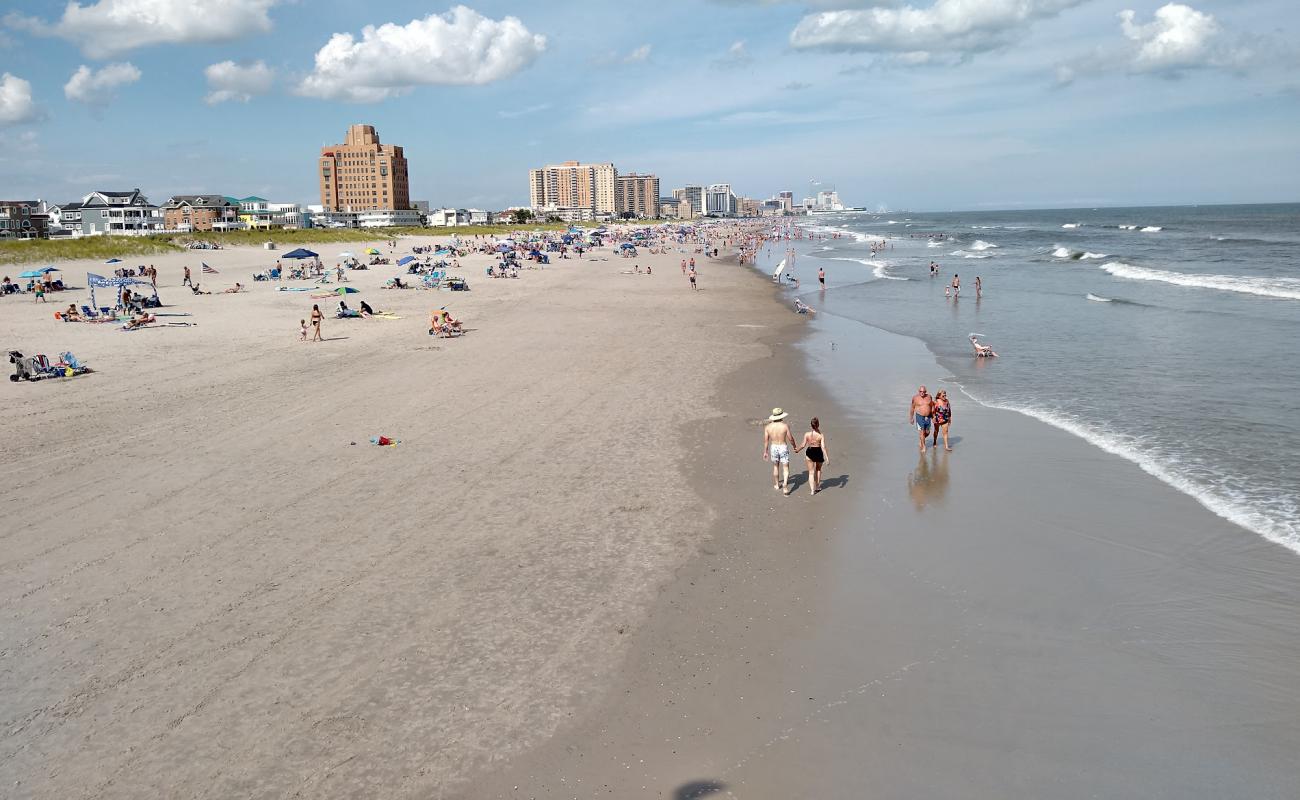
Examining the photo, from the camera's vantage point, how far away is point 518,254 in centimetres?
7356

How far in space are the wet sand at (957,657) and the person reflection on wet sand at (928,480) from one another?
0.06 m

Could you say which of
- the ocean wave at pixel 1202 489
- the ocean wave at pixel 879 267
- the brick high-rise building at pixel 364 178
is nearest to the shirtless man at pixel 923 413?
the ocean wave at pixel 1202 489

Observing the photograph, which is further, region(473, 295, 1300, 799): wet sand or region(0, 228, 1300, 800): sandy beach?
region(0, 228, 1300, 800): sandy beach

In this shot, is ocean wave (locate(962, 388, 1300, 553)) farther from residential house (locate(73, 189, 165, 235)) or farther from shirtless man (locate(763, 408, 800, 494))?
residential house (locate(73, 189, 165, 235))

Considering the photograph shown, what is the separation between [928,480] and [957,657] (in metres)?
5.54

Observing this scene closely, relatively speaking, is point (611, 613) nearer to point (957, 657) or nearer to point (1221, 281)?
point (957, 657)

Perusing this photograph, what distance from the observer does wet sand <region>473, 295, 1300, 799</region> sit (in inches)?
237

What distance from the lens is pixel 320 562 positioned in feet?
31.1

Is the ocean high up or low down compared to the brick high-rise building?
down

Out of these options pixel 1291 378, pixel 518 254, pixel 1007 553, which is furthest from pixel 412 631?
pixel 518 254

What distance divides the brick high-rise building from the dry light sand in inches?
6926

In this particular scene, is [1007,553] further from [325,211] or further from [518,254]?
[325,211]

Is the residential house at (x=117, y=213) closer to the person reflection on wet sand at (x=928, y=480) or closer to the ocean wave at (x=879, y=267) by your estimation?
the ocean wave at (x=879, y=267)

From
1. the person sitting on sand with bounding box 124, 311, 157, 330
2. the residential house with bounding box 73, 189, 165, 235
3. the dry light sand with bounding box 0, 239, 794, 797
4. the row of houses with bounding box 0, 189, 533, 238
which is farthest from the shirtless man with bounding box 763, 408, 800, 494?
the residential house with bounding box 73, 189, 165, 235
